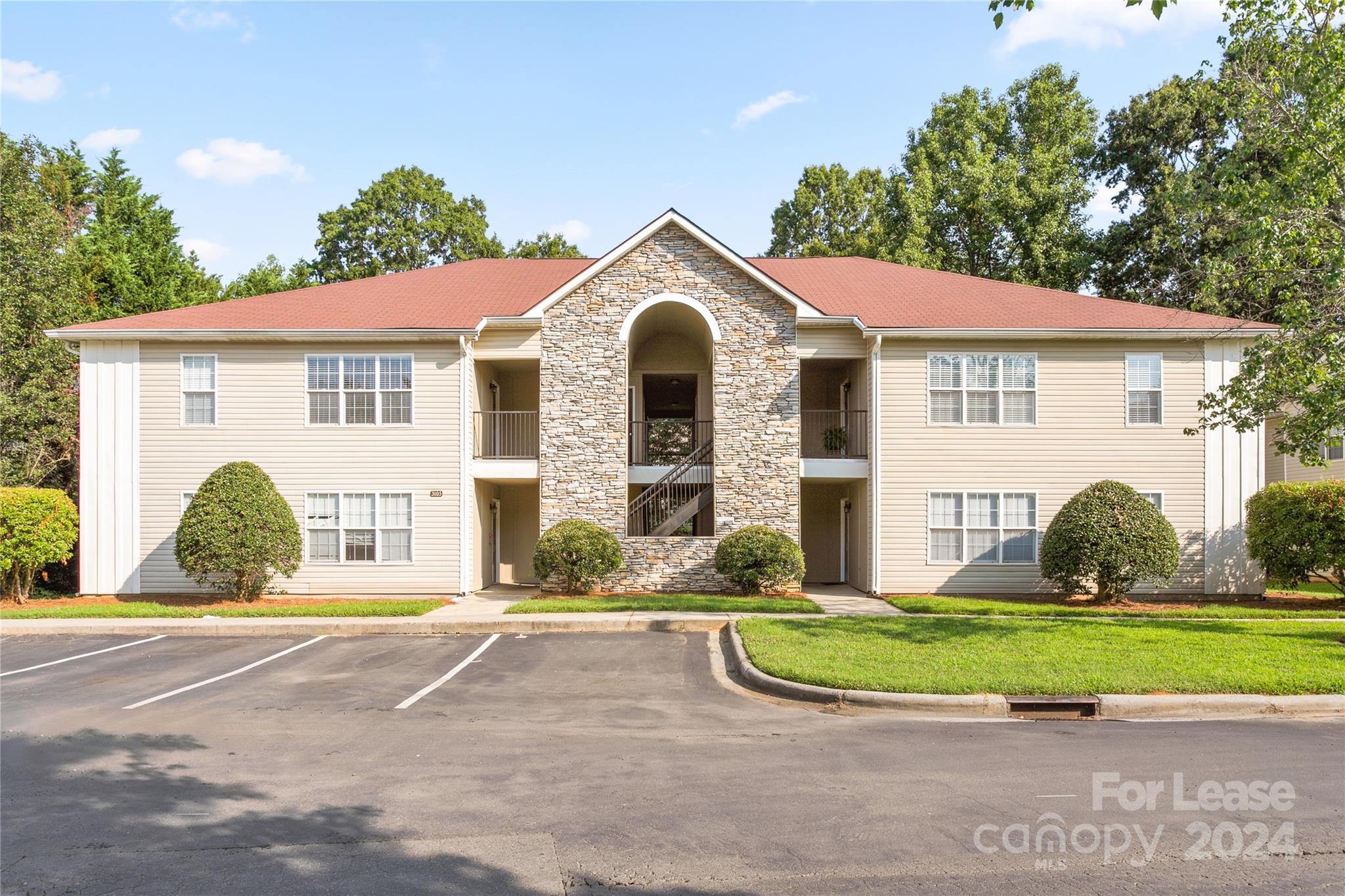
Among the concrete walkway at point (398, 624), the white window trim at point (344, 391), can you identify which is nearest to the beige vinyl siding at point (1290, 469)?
the concrete walkway at point (398, 624)

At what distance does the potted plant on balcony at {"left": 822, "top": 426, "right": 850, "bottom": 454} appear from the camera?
20.3m

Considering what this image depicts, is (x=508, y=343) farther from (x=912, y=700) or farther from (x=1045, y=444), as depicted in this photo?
(x=912, y=700)

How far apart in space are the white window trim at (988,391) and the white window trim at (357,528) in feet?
37.6

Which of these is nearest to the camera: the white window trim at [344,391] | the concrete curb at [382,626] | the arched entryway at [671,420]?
the concrete curb at [382,626]

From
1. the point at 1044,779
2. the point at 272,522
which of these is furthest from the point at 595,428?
the point at 1044,779

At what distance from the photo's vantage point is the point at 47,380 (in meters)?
22.9

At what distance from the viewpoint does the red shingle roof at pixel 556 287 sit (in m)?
18.2

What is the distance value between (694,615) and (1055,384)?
32.4ft

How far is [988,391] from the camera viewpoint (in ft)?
60.1

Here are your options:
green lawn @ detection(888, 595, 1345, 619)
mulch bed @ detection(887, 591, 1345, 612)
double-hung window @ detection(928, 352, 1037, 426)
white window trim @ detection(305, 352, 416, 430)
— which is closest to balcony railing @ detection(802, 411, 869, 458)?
double-hung window @ detection(928, 352, 1037, 426)

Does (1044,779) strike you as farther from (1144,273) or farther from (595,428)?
(1144,273)

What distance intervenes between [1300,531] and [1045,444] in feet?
16.3

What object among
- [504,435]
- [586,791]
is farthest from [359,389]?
[586,791]

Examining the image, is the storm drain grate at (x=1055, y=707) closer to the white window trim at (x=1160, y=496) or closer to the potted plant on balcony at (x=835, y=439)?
the white window trim at (x=1160, y=496)
